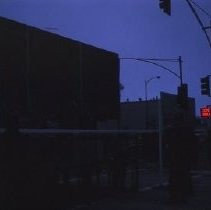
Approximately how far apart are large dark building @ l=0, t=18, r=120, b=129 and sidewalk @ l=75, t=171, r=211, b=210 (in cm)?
873

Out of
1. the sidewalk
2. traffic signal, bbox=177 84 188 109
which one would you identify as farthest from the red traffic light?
the sidewalk

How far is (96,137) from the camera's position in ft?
51.1

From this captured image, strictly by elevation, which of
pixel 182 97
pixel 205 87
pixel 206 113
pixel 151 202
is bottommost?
pixel 151 202

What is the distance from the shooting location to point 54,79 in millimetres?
31922

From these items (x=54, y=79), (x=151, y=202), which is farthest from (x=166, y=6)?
(x=54, y=79)

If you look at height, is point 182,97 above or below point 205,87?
below

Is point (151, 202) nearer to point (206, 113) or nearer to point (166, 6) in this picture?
point (166, 6)

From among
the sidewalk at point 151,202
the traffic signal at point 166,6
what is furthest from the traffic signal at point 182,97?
the sidewalk at point 151,202

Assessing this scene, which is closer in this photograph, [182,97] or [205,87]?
[182,97]

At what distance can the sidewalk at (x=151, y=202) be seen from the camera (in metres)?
13.6

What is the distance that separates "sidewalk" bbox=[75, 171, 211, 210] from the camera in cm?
1360

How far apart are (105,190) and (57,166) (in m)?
3.20

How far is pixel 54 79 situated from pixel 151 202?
18.1m

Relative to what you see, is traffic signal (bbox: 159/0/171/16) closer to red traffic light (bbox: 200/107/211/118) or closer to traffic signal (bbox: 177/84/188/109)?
traffic signal (bbox: 177/84/188/109)
